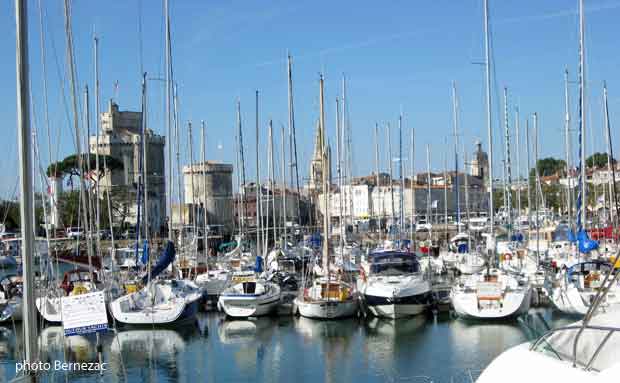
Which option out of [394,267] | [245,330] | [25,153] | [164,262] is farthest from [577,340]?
[164,262]

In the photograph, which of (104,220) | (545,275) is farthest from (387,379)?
(104,220)

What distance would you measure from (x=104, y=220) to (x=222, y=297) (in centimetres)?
4638

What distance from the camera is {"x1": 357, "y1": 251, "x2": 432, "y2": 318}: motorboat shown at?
27.3 m

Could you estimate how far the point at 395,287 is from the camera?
1082 inches

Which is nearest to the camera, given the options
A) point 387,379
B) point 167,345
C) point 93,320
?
point 93,320

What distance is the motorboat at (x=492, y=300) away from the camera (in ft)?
84.2

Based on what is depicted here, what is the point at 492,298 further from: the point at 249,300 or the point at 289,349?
the point at 249,300

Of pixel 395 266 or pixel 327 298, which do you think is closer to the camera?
pixel 327 298

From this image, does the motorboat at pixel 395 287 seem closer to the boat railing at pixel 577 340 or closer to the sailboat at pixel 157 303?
the sailboat at pixel 157 303

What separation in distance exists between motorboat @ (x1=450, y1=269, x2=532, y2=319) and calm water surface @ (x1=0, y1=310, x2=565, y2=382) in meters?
0.44

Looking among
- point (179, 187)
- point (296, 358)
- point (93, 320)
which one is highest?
point (179, 187)

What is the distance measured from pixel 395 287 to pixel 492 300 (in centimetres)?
338

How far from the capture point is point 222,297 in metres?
28.8

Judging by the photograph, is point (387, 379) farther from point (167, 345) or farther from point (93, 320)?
point (93, 320)
